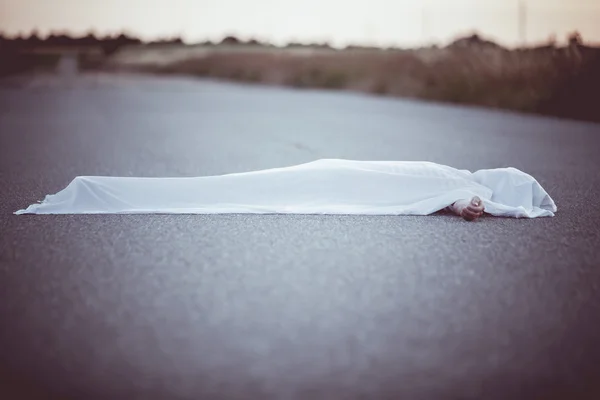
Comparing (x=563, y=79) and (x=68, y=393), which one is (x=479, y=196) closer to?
(x=68, y=393)

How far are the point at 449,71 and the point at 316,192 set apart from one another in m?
13.1

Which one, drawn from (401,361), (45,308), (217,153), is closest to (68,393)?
(45,308)

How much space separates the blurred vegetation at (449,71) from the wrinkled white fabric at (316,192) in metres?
8.35

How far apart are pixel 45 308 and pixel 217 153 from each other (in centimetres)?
489

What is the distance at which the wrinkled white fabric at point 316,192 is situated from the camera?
11.8ft

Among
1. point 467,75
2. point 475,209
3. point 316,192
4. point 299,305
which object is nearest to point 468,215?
point 475,209

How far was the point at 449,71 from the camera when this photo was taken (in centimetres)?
1559

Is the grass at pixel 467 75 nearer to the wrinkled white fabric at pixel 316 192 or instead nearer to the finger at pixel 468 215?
the wrinkled white fabric at pixel 316 192

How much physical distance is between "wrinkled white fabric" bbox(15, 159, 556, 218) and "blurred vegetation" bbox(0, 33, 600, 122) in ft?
27.4

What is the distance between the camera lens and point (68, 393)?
1.56 meters

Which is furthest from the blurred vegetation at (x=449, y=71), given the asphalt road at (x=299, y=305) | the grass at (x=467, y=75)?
the asphalt road at (x=299, y=305)

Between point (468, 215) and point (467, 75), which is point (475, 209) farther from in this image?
point (467, 75)

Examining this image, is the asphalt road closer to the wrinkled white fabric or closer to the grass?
the wrinkled white fabric

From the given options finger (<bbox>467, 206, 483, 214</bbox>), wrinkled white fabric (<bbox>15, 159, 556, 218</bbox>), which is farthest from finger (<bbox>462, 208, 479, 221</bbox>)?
wrinkled white fabric (<bbox>15, 159, 556, 218</bbox>)
